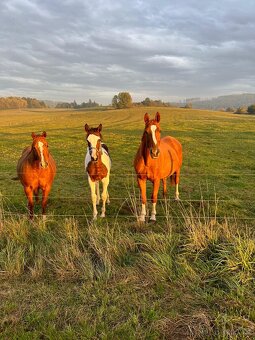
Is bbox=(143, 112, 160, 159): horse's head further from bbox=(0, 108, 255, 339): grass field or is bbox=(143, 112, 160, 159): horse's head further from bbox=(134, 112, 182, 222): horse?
bbox=(0, 108, 255, 339): grass field

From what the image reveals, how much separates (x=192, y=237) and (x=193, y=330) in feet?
5.75

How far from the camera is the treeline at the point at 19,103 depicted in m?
101

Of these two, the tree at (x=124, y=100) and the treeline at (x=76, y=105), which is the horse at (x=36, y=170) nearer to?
the tree at (x=124, y=100)

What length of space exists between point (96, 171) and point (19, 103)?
10637 centimetres

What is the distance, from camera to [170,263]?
4480 mm

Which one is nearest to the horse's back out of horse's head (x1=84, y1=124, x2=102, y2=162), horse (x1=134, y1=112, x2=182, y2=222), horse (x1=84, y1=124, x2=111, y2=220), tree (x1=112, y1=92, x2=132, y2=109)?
horse (x1=134, y1=112, x2=182, y2=222)

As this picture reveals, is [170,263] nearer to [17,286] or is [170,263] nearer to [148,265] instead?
[148,265]

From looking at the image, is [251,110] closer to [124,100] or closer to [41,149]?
[124,100]

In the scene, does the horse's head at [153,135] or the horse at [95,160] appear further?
the horse at [95,160]

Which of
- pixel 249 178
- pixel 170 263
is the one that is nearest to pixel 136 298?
pixel 170 263

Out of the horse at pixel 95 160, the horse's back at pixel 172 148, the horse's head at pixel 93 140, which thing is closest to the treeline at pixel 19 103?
the horse's back at pixel 172 148

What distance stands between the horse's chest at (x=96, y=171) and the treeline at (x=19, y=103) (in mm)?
100589

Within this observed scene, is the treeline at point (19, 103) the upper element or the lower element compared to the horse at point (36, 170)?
upper

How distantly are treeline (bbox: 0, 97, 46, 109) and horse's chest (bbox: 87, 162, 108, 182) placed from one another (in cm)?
10059
